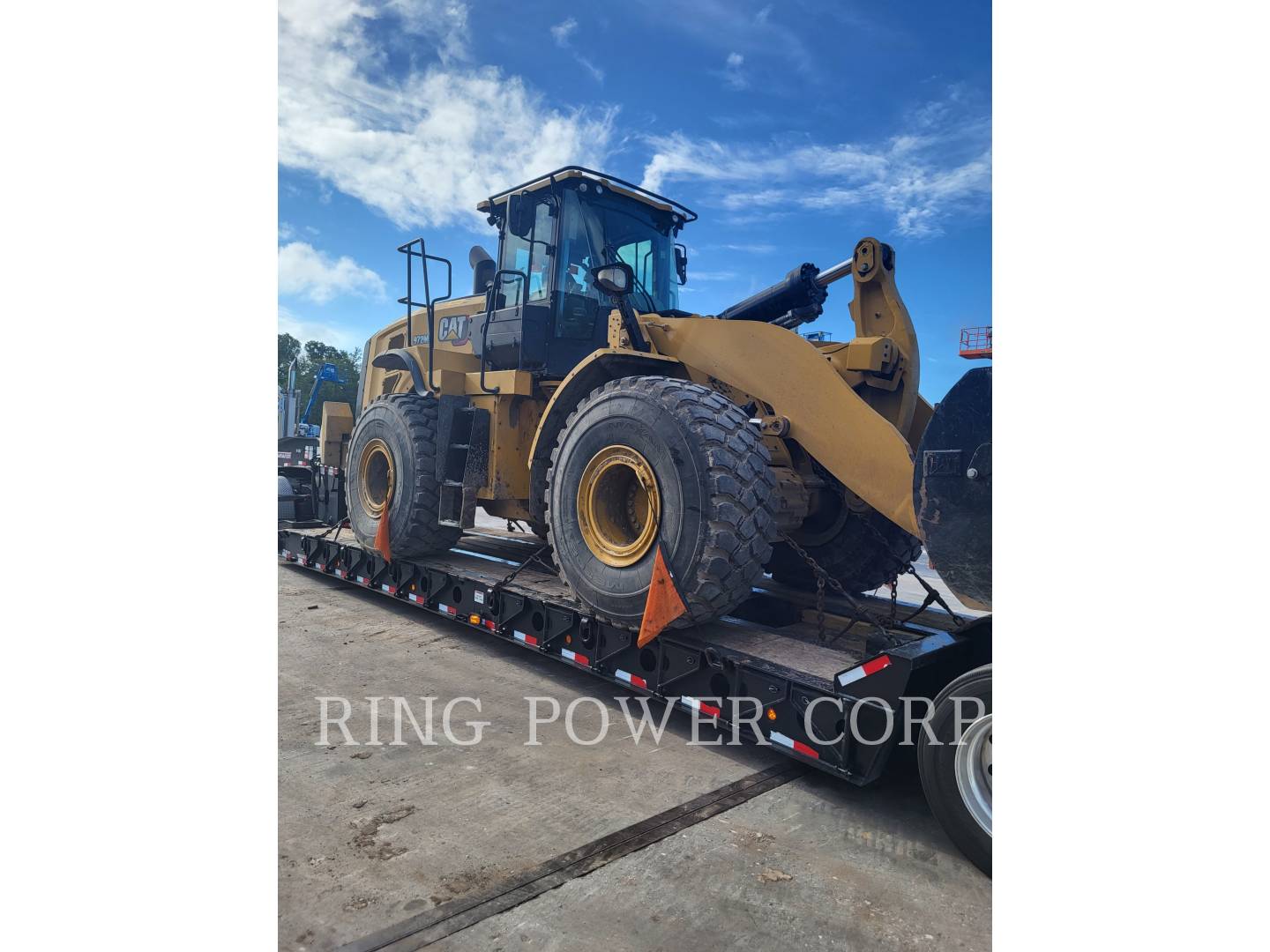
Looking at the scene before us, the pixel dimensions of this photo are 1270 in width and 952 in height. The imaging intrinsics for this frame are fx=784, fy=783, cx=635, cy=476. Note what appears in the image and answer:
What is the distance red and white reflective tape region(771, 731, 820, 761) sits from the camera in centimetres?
325

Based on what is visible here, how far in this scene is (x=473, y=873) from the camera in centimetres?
258

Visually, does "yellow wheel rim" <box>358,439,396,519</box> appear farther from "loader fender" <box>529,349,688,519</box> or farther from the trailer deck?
"loader fender" <box>529,349,688,519</box>

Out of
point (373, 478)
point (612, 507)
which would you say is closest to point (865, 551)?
point (612, 507)

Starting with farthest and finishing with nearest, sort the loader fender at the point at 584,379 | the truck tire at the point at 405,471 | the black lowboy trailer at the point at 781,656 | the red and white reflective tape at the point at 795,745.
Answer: the truck tire at the point at 405,471 < the loader fender at the point at 584,379 < the red and white reflective tape at the point at 795,745 < the black lowboy trailer at the point at 781,656

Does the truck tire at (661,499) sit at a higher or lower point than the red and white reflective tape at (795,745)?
higher

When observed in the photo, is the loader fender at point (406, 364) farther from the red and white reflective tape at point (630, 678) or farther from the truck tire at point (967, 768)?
the truck tire at point (967, 768)

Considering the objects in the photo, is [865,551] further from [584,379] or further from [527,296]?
[527,296]

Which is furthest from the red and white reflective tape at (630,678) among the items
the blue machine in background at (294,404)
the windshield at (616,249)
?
the blue machine in background at (294,404)

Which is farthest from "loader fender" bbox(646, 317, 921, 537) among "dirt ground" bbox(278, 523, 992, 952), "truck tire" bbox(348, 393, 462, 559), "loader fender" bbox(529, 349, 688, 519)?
"truck tire" bbox(348, 393, 462, 559)

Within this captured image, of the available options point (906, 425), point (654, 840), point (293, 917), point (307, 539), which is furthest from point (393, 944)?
point (307, 539)

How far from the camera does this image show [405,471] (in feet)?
19.9

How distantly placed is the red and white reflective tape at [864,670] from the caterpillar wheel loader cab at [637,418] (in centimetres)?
70

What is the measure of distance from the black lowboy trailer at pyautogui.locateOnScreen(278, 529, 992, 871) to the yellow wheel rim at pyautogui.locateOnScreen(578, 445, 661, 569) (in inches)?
18.1

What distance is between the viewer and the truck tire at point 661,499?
3.61 meters
